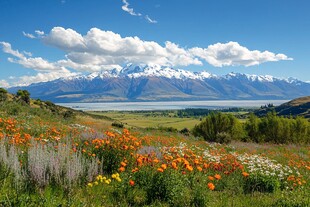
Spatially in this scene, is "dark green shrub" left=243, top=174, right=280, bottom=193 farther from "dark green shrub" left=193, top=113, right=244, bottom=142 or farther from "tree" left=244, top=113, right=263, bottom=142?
"tree" left=244, top=113, right=263, bottom=142

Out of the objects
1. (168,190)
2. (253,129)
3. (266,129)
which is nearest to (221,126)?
(253,129)

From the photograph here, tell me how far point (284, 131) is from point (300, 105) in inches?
7046

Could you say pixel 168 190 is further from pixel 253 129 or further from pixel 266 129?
pixel 253 129

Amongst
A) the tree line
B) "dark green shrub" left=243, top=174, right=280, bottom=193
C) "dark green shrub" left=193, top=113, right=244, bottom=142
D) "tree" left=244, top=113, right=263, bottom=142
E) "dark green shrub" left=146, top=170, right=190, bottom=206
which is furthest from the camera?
"tree" left=244, top=113, right=263, bottom=142

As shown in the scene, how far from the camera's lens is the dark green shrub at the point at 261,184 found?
8.33m

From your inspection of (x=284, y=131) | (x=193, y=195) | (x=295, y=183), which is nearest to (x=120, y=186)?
(x=193, y=195)

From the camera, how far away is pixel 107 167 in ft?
27.2

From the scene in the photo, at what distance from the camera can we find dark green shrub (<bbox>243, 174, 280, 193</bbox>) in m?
8.33

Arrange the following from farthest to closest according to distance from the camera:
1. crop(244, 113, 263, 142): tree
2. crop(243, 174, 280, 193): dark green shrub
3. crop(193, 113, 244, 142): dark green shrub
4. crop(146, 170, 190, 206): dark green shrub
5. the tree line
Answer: crop(244, 113, 263, 142): tree
the tree line
crop(193, 113, 244, 142): dark green shrub
crop(243, 174, 280, 193): dark green shrub
crop(146, 170, 190, 206): dark green shrub

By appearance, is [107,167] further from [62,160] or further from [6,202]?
[6,202]

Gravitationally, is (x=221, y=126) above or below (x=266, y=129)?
above

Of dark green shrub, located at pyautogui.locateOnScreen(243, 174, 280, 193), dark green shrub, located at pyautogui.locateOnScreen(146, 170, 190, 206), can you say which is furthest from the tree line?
dark green shrub, located at pyautogui.locateOnScreen(146, 170, 190, 206)

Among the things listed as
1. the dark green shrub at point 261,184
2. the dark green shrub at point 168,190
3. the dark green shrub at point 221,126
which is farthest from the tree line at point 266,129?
the dark green shrub at point 168,190

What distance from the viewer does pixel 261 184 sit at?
8453 mm
